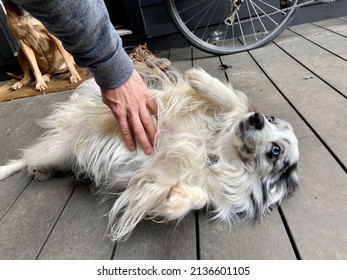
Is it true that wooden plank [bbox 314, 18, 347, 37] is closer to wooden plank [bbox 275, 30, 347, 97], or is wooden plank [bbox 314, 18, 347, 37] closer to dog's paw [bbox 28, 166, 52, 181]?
wooden plank [bbox 275, 30, 347, 97]

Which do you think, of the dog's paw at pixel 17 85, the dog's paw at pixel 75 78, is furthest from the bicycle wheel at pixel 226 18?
the dog's paw at pixel 17 85

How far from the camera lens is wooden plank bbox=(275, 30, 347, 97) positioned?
85.6 inches

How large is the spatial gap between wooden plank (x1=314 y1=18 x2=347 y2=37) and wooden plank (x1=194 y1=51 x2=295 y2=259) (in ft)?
8.70

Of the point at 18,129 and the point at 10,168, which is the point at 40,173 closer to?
the point at 10,168

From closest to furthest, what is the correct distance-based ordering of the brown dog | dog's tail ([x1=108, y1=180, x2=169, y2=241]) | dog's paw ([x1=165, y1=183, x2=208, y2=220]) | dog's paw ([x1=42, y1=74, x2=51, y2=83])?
dog's paw ([x1=165, y1=183, x2=208, y2=220]) < dog's tail ([x1=108, y1=180, x2=169, y2=241]) < the brown dog < dog's paw ([x1=42, y1=74, x2=51, y2=83])

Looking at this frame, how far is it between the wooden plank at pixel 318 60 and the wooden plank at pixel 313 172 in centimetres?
9

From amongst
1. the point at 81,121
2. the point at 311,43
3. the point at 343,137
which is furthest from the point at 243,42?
the point at 81,121

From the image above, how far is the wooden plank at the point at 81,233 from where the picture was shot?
1.15m

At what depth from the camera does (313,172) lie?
1.39m

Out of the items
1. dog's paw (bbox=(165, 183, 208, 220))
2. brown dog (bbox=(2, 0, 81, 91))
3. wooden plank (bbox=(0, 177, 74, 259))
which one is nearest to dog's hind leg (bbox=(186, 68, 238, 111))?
dog's paw (bbox=(165, 183, 208, 220))

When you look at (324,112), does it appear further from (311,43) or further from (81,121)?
(311,43)

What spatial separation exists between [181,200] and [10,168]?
41.8 inches

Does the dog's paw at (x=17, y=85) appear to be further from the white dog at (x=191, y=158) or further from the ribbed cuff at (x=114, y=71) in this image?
the ribbed cuff at (x=114, y=71)

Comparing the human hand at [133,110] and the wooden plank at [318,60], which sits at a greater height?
the human hand at [133,110]
